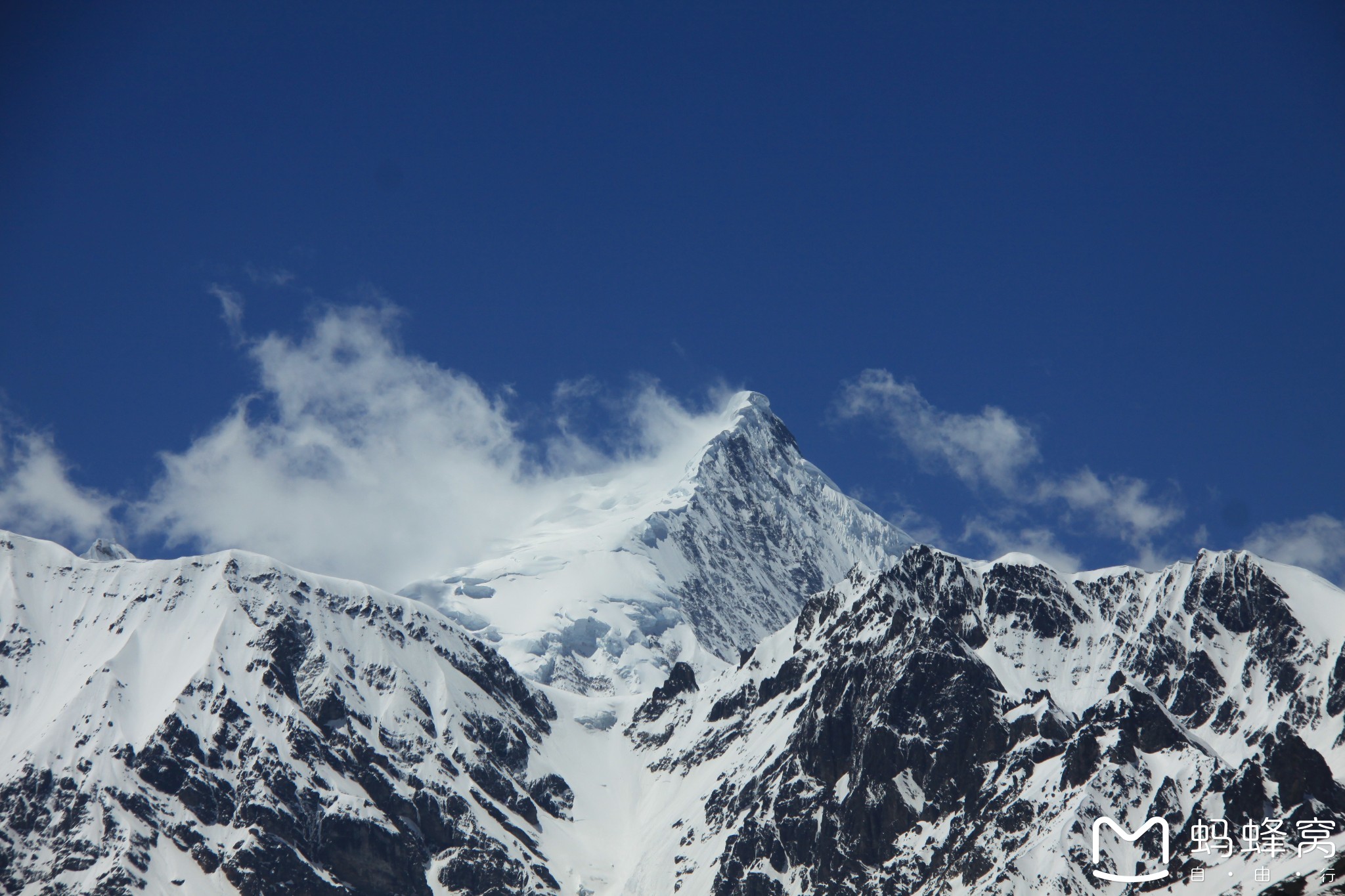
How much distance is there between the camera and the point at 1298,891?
5433 inches
